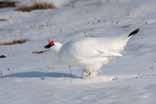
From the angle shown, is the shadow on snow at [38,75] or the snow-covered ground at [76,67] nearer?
the snow-covered ground at [76,67]

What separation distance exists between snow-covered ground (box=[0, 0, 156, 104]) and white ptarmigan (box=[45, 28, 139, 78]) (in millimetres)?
298

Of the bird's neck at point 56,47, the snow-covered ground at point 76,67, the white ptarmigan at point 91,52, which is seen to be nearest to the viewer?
the snow-covered ground at point 76,67

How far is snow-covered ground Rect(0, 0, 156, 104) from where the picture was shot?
8680 mm

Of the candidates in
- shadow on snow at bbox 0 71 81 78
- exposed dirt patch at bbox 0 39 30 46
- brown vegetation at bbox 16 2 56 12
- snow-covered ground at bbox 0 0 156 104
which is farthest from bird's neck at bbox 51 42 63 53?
brown vegetation at bbox 16 2 56 12

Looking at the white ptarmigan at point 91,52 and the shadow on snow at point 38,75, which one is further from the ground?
the white ptarmigan at point 91,52

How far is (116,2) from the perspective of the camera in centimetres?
2336

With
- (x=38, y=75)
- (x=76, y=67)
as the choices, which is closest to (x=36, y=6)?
(x=76, y=67)

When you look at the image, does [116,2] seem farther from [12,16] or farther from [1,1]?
[1,1]

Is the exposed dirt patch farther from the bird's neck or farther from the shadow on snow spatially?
the bird's neck

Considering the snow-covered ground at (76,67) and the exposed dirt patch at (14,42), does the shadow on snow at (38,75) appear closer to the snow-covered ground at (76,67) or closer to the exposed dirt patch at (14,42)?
the snow-covered ground at (76,67)

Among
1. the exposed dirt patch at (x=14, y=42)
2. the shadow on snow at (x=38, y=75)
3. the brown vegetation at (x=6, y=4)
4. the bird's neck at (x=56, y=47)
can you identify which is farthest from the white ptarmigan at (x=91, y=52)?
the brown vegetation at (x=6, y=4)

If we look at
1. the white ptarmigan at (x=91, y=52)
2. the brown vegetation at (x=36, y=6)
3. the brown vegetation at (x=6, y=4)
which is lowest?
the white ptarmigan at (x=91, y=52)

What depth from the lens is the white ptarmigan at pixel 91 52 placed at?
32.9 ft

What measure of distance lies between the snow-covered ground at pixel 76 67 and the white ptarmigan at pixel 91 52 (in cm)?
30
